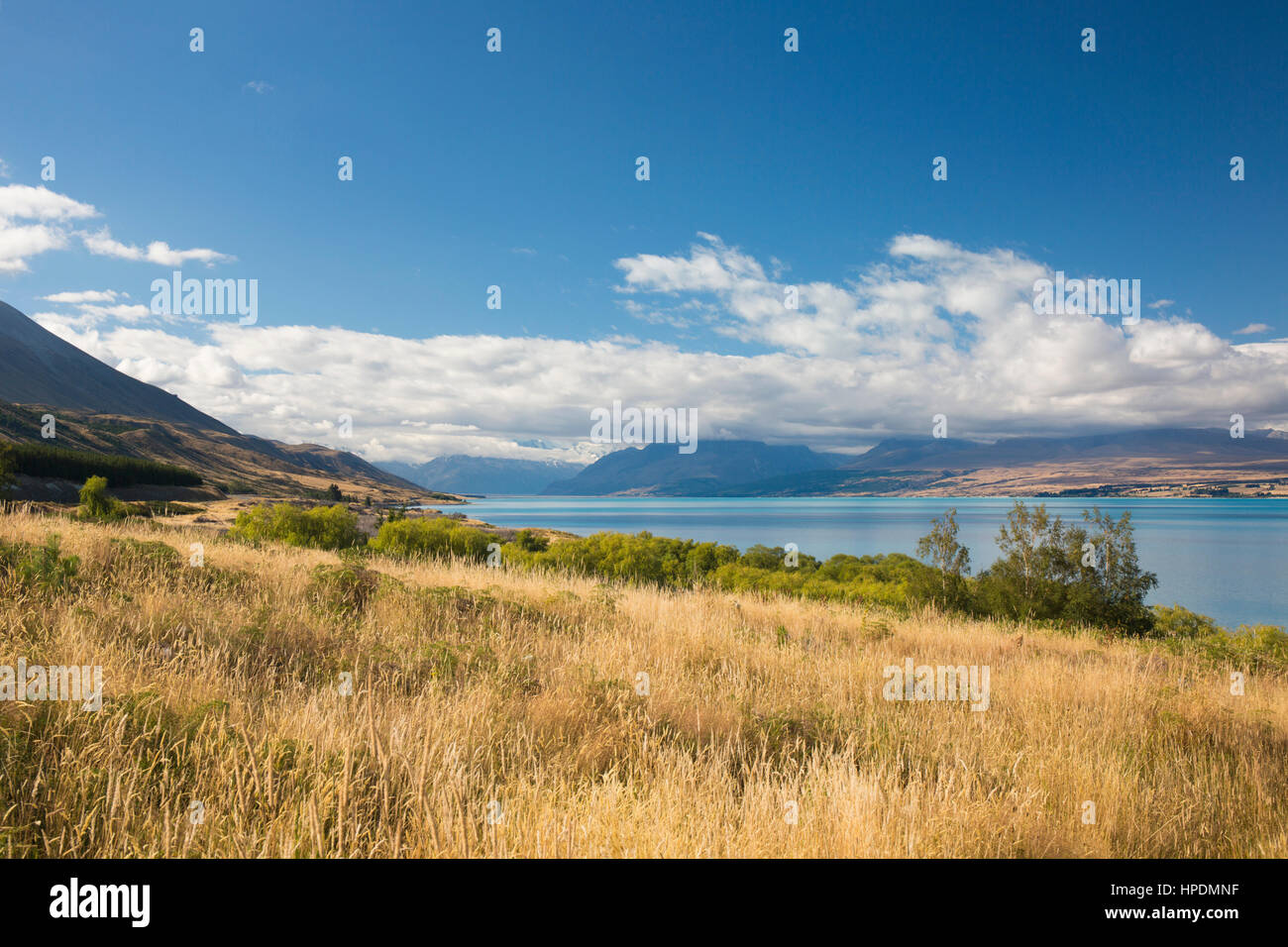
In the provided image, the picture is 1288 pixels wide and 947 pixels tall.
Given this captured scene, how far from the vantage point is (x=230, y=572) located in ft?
33.6

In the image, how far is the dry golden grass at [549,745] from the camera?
3.42m

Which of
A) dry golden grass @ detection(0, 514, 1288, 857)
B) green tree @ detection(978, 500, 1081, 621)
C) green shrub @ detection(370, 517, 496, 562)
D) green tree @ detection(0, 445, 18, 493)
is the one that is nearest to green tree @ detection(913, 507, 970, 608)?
green tree @ detection(978, 500, 1081, 621)

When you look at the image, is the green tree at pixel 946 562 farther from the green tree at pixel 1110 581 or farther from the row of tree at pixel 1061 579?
the green tree at pixel 1110 581

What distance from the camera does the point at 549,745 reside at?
4.79m

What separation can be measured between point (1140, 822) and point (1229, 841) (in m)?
0.76

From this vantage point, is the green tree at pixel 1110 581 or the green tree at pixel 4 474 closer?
the green tree at pixel 4 474

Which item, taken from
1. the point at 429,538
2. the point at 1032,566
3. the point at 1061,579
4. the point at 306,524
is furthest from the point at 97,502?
the point at 1061,579

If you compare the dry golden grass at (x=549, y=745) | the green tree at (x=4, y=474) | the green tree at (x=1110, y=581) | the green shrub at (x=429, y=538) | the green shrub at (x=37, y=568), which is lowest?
the green tree at (x=1110, y=581)

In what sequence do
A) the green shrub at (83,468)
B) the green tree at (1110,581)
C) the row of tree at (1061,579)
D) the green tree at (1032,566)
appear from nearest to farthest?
1. the green tree at (1110,581)
2. the row of tree at (1061,579)
3. the green tree at (1032,566)
4. the green shrub at (83,468)

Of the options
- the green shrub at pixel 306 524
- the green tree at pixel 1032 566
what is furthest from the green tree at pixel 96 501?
the green tree at pixel 1032 566

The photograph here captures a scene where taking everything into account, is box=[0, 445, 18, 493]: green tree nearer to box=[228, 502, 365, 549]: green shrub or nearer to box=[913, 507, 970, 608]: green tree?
box=[228, 502, 365, 549]: green shrub

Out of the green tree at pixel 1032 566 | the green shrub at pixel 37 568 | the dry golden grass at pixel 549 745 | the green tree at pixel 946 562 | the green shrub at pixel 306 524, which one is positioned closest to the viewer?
the dry golden grass at pixel 549 745

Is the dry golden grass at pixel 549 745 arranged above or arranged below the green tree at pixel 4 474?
below

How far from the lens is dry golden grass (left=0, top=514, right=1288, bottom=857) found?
3.42m
